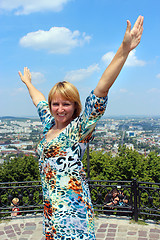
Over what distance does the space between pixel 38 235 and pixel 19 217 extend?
982 mm

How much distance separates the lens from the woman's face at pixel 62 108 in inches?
68.0

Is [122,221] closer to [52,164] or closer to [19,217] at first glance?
[19,217]

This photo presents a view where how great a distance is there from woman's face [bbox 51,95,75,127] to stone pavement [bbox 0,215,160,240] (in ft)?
11.6

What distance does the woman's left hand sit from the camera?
1454 millimetres

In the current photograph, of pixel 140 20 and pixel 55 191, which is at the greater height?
pixel 140 20

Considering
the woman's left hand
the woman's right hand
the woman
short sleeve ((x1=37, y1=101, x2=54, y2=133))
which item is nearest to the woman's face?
the woman

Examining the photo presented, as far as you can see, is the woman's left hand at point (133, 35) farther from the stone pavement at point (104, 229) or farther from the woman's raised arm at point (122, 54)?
the stone pavement at point (104, 229)

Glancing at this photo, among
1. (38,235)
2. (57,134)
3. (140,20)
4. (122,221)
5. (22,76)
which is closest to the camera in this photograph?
(140,20)

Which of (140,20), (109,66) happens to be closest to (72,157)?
(109,66)

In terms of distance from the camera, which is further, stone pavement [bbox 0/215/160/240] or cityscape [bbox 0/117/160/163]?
cityscape [bbox 0/117/160/163]

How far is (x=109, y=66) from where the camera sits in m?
1.51

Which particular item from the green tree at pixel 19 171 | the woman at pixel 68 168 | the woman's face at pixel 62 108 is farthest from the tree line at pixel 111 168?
the woman's face at pixel 62 108

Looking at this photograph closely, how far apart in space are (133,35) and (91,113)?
588 millimetres

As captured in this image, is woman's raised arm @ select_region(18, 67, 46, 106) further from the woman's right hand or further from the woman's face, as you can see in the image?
the woman's face
